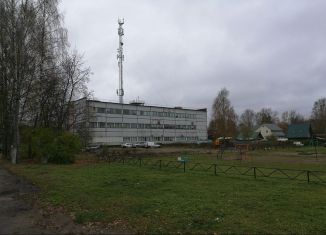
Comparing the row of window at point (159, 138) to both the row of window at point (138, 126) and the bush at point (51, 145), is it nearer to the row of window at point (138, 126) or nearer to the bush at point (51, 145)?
the row of window at point (138, 126)

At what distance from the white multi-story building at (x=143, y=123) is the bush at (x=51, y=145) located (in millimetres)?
39903

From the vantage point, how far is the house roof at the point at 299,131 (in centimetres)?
9919

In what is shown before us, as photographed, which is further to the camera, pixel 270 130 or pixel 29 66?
pixel 270 130

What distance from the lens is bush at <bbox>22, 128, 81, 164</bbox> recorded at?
108ft

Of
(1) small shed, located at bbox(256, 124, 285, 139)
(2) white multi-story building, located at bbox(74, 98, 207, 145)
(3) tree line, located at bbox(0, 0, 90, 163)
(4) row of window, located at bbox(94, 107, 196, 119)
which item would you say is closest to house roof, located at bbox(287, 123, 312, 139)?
(1) small shed, located at bbox(256, 124, 285, 139)

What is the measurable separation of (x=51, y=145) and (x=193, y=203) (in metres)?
23.4

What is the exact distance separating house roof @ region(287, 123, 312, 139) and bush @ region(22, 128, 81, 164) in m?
78.6

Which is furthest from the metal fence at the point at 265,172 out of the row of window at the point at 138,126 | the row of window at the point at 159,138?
the row of window at the point at 159,138

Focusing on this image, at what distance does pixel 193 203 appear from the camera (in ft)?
40.1

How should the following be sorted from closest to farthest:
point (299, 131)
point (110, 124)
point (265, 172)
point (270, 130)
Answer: point (265, 172), point (110, 124), point (299, 131), point (270, 130)

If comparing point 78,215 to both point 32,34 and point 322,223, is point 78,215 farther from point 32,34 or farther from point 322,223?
point 32,34

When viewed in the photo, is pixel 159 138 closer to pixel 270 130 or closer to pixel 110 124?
pixel 110 124

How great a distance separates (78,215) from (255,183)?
1016 cm

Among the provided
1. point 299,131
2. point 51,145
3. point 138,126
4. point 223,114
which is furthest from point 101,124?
point 299,131
